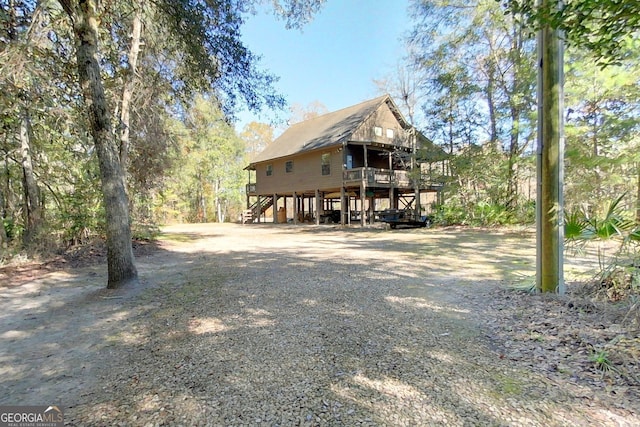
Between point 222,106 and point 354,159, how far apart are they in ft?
42.0

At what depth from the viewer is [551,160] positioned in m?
4.04

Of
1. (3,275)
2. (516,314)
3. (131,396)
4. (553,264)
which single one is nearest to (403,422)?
(131,396)

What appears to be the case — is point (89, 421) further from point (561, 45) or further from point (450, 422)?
point (561, 45)

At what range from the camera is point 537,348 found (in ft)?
9.34

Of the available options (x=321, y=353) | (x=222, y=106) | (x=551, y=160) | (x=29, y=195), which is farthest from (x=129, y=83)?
(x=551, y=160)

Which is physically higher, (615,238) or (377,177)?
(377,177)

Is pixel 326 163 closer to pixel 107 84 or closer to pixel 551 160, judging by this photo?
pixel 107 84

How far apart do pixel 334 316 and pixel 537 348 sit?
2011mm

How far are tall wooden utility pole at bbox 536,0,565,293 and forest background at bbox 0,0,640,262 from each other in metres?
0.68

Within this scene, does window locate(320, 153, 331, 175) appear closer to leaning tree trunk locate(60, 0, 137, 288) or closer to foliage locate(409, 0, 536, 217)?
foliage locate(409, 0, 536, 217)

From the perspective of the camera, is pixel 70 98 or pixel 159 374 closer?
pixel 159 374

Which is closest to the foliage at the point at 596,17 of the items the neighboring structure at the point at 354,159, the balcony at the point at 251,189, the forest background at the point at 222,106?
the forest background at the point at 222,106

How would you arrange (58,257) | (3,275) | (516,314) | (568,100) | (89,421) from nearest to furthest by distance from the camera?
(89,421), (516,314), (3,275), (58,257), (568,100)

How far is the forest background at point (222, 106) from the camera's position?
21.2 ft
